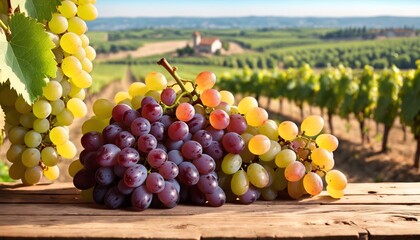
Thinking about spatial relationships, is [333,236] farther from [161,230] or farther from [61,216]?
[61,216]

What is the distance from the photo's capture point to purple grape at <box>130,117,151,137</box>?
4.25ft

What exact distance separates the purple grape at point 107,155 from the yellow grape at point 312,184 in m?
0.49

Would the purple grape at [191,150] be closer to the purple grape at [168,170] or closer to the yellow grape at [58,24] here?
the purple grape at [168,170]

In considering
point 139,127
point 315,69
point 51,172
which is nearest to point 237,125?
point 139,127

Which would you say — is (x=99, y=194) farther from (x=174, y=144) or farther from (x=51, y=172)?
(x=51, y=172)

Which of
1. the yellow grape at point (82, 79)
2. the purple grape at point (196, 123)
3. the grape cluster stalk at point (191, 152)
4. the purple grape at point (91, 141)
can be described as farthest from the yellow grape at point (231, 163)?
the yellow grape at point (82, 79)

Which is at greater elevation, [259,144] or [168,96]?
[168,96]

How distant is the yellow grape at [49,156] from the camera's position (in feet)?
4.88

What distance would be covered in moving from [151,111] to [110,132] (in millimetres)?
115

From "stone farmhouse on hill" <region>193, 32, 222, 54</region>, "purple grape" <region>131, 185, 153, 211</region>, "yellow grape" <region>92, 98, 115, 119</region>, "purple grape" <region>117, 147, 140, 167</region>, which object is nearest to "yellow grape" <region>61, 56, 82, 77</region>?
"yellow grape" <region>92, 98, 115, 119</region>

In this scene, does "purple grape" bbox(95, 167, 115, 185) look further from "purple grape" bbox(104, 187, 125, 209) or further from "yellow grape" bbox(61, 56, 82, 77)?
"yellow grape" bbox(61, 56, 82, 77)

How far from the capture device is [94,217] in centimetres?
114

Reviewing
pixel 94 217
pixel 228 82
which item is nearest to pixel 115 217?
pixel 94 217

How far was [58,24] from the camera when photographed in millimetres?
1425
